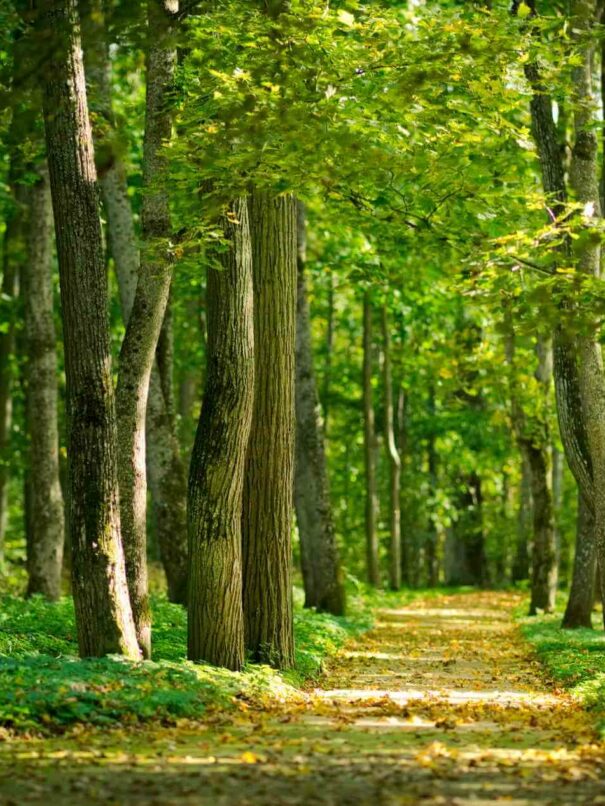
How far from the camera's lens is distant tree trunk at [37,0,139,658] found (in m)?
9.48

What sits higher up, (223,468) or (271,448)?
(271,448)

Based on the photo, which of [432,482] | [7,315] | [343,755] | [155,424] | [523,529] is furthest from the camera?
[432,482]

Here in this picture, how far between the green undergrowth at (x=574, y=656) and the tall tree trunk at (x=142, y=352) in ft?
14.0

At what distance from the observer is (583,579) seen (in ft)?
58.9

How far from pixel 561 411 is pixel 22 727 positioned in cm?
863

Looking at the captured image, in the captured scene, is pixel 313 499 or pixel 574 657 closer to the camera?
pixel 574 657

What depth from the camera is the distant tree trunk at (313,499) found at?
1889 cm

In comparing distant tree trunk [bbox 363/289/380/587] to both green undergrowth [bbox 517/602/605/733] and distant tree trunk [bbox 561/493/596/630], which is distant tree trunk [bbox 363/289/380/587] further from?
distant tree trunk [bbox 561/493/596/630]

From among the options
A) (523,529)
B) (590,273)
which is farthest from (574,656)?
(523,529)

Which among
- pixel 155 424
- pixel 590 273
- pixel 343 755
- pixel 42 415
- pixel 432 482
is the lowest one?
pixel 343 755

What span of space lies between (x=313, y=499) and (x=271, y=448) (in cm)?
740

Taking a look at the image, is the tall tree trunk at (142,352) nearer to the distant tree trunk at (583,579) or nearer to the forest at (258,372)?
the forest at (258,372)

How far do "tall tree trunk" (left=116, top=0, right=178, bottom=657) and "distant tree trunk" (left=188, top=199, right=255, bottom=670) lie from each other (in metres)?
0.52

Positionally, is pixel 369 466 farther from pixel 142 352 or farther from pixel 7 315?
pixel 142 352
